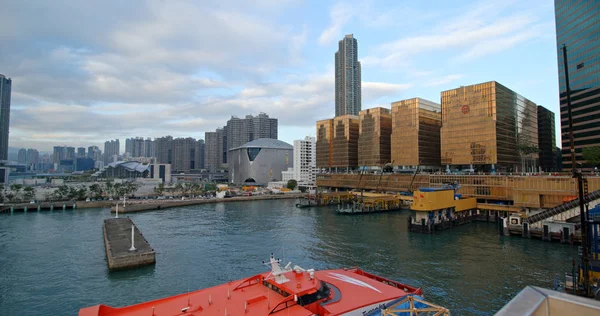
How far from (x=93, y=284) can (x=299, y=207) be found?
65158mm

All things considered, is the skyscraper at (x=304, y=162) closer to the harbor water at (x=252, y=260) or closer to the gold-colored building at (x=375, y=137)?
the gold-colored building at (x=375, y=137)

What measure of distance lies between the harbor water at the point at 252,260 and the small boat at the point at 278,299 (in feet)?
33.9

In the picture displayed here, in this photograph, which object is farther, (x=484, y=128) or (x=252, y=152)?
(x=252, y=152)

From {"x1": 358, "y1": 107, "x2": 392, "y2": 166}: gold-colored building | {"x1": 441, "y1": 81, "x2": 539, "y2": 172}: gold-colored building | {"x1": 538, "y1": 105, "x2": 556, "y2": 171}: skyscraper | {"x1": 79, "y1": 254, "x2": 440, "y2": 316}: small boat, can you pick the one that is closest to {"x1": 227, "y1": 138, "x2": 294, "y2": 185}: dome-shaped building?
{"x1": 358, "y1": 107, "x2": 392, "y2": 166}: gold-colored building

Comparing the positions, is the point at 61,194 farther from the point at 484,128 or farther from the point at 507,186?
the point at 484,128

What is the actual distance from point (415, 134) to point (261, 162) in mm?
105541

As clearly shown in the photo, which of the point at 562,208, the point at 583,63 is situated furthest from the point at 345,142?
the point at 562,208

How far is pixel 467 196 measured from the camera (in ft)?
235

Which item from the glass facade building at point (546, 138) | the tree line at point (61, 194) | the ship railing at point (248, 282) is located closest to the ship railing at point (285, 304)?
the ship railing at point (248, 282)

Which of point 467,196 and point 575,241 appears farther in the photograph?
point 467,196

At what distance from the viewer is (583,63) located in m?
90.6

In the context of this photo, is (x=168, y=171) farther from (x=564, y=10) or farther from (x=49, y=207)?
(x=564, y=10)

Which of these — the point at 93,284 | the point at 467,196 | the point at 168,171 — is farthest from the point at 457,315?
the point at 168,171

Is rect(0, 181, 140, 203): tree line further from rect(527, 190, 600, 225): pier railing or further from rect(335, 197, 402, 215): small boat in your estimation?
rect(527, 190, 600, 225): pier railing
